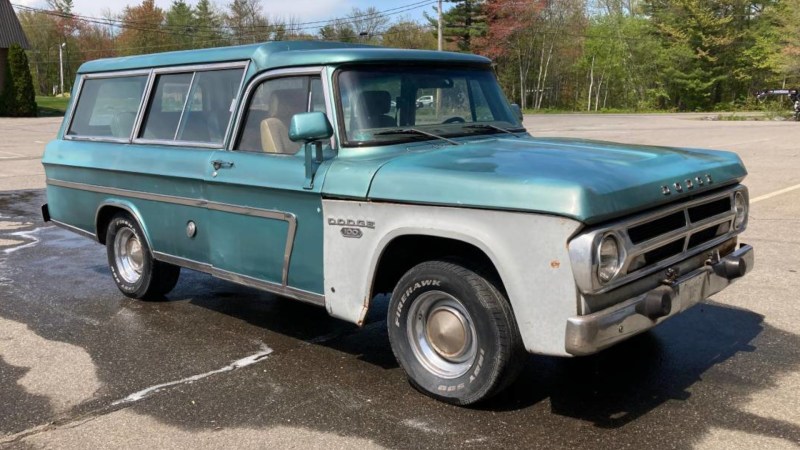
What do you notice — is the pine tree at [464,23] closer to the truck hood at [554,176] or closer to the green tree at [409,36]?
the green tree at [409,36]

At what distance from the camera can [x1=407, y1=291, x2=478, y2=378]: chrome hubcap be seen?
3.78 m

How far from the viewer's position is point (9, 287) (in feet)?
21.5

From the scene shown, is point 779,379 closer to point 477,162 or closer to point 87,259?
point 477,162

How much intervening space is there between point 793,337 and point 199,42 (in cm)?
7272

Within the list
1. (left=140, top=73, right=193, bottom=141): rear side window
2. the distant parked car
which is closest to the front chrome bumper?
the distant parked car

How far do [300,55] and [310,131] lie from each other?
76 centimetres

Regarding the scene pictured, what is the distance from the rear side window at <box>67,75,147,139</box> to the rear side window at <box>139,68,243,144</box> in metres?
0.27

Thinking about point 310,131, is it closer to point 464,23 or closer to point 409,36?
point 464,23

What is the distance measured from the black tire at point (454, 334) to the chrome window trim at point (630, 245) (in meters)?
0.53

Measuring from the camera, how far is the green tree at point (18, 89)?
1447 inches

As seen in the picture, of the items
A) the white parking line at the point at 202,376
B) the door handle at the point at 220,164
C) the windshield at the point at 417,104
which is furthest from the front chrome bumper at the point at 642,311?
the door handle at the point at 220,164

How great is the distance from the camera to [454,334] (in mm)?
3826

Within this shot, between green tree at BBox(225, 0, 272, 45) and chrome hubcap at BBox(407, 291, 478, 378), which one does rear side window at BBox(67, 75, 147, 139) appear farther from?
green tree at BBox(225, 0, 272, 45)

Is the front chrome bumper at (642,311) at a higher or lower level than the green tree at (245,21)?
lower
